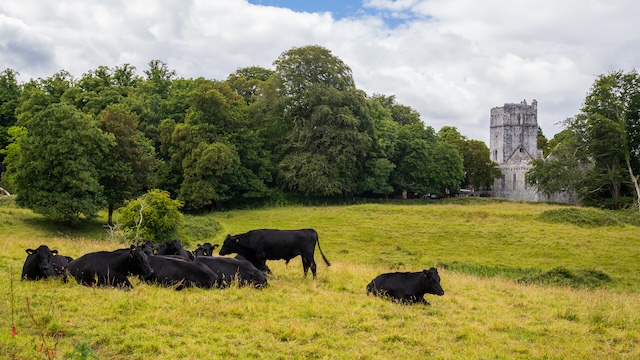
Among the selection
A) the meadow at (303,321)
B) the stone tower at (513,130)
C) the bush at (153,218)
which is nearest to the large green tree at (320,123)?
the bush at (153,218)

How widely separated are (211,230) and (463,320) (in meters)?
26.0

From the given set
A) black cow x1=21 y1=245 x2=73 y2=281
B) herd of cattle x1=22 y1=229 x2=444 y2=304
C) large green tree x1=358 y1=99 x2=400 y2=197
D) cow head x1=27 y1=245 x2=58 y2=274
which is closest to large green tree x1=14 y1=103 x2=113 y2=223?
herd of cattle x1=22 y1=229 x2=444 y2=304

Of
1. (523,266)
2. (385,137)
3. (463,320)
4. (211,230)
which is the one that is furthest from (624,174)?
(463,320)

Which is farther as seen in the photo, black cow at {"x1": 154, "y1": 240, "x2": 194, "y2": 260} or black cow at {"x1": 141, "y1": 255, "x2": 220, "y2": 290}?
black cow at {"x1": 154, "y1": 240, "x2": 194, "y2": 260}

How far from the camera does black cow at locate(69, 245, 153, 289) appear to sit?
11359mm

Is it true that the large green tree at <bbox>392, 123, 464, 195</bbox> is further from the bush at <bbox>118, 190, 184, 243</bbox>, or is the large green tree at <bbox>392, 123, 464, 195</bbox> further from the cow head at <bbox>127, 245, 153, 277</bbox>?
the cow head at <bbox>127, 245, 153, 277</bbox>

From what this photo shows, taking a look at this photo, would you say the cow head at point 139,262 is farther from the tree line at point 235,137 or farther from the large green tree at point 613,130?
the large green tree at point 613,130

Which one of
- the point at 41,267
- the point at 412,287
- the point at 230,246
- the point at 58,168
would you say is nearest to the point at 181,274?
the point at 41,267

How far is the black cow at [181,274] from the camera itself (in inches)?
457

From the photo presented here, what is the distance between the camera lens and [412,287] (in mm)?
12273

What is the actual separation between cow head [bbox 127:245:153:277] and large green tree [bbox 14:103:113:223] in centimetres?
2477

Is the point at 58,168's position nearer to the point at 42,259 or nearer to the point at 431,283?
the point at 42,259

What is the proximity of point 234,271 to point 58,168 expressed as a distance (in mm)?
26212

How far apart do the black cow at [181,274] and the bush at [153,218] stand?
610 inches
